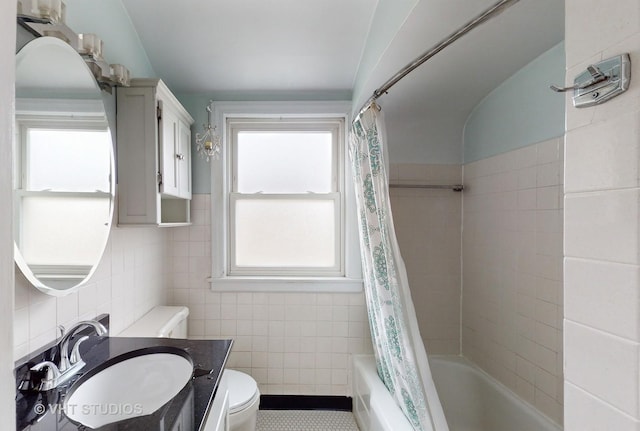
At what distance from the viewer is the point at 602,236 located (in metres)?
A: 0.52

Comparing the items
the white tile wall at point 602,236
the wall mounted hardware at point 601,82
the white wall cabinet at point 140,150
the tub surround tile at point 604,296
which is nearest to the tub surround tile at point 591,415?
the white tile wall at point 602,236

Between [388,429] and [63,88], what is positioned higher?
[63,88]

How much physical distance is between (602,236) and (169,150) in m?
1.72

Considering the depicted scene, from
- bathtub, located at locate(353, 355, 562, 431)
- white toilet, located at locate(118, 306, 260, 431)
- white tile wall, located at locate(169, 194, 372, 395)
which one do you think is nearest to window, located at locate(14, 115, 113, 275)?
white toilet, located at locate(118, 306, 260, 431)

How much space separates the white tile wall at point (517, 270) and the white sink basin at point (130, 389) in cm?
166

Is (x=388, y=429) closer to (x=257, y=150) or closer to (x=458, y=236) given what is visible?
(x=458, y=236)

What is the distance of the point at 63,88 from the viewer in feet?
3.37

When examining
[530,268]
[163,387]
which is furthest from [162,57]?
[530,268]

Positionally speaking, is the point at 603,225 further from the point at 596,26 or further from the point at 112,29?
the point at 112,29

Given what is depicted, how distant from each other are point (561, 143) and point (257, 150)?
1788 mm

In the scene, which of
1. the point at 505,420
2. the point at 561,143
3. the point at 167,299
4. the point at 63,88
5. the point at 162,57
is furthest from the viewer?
the point at 167,299

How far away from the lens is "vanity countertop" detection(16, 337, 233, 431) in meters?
0.73

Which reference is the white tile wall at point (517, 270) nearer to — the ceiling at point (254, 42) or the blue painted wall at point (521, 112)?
the blue painted wall at point (521, 112)

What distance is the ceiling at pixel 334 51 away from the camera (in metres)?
1.33
